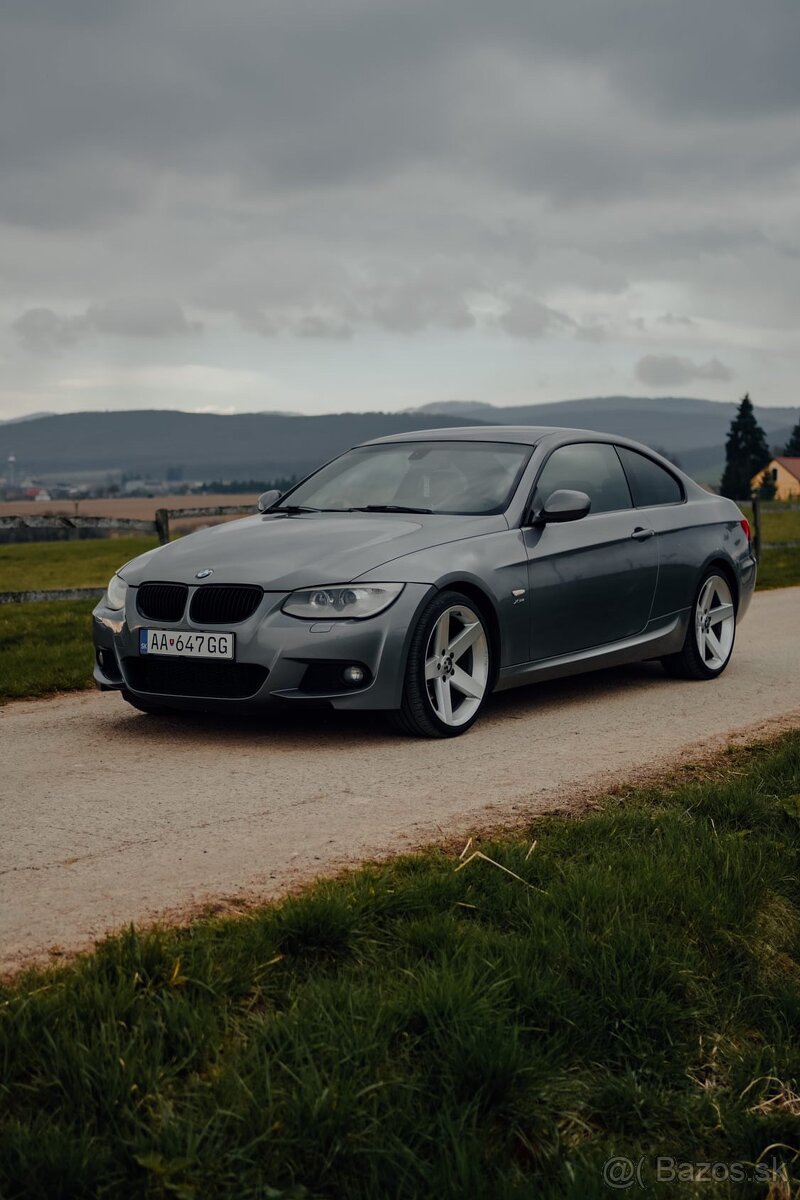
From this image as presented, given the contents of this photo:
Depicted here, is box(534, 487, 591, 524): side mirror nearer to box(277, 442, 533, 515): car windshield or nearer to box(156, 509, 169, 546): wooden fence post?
box(277, 442, 533, 515): car windshield

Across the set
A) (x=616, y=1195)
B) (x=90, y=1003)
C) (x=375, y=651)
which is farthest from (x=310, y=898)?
(x=375, y=651)

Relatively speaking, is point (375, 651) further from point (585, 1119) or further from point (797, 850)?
point (585, 1119)

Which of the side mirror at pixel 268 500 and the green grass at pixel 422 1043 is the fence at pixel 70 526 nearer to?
the side mirror at pixel 268 500

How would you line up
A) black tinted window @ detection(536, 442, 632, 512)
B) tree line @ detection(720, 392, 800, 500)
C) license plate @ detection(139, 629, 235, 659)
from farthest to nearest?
1. tree line @ detection(720, 392, 800, 500)
2. black tinted window @ detection(536, 442, 632, 512)
3. license plate @ detection(139, 629, 235, 659)

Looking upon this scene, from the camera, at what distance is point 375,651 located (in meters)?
6.54

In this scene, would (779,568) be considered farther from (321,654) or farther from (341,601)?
(321,654)

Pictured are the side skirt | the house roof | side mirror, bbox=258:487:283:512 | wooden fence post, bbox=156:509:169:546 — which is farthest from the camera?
the house roof

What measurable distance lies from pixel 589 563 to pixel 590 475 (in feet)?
2.39

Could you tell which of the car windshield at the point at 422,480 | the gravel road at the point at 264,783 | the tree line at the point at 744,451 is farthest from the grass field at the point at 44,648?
the tree line at the point at 744,451

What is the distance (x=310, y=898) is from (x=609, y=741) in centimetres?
325

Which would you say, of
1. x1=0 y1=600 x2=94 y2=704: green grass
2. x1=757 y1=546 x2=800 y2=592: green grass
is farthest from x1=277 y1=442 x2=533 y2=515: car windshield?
x1=757 y1=546 x2=800 y2=592: green grass

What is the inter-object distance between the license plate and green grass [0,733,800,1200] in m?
2.53

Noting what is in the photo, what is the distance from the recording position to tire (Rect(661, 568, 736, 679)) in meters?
8.97

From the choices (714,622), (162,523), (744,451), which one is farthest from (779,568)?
(744,451)
